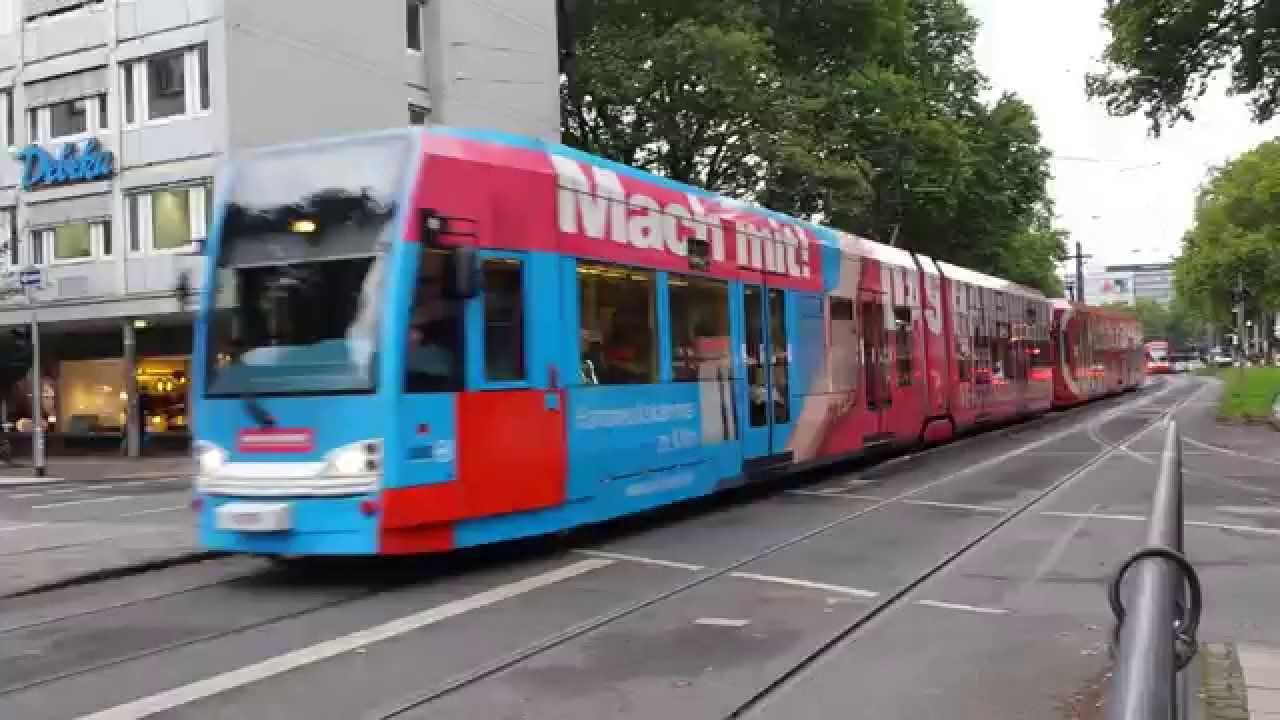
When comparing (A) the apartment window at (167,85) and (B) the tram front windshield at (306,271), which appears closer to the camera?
(B) the tram front windshield at (306,271)

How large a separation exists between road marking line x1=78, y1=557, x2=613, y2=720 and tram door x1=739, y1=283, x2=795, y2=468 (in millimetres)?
4541

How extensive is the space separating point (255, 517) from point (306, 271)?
6.02 feet

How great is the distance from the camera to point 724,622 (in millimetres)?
7141

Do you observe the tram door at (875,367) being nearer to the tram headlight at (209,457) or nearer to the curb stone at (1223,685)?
the tram headlight at (209,457)

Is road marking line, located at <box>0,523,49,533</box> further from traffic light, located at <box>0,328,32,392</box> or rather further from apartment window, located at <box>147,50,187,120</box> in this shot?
apartment window, located at <box>147,50,187,120</box>

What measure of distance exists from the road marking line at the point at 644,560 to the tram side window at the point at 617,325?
148 centimetres

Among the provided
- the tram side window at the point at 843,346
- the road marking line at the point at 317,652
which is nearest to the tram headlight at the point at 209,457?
the road marking line at the point at 317,652

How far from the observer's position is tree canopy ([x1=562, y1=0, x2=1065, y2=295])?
2873 centimetres

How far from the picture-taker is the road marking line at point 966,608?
24.2ft

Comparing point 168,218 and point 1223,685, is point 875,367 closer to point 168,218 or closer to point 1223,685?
point 1223,685

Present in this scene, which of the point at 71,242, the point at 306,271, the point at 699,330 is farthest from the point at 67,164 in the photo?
the point at 306,271

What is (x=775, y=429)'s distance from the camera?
13578mm

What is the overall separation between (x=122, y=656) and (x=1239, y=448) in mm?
18771

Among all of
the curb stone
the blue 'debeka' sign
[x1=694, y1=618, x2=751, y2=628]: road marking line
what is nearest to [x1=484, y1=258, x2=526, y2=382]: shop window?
[x1=694, y1=618, x2=751, y2=628]: road marking line
